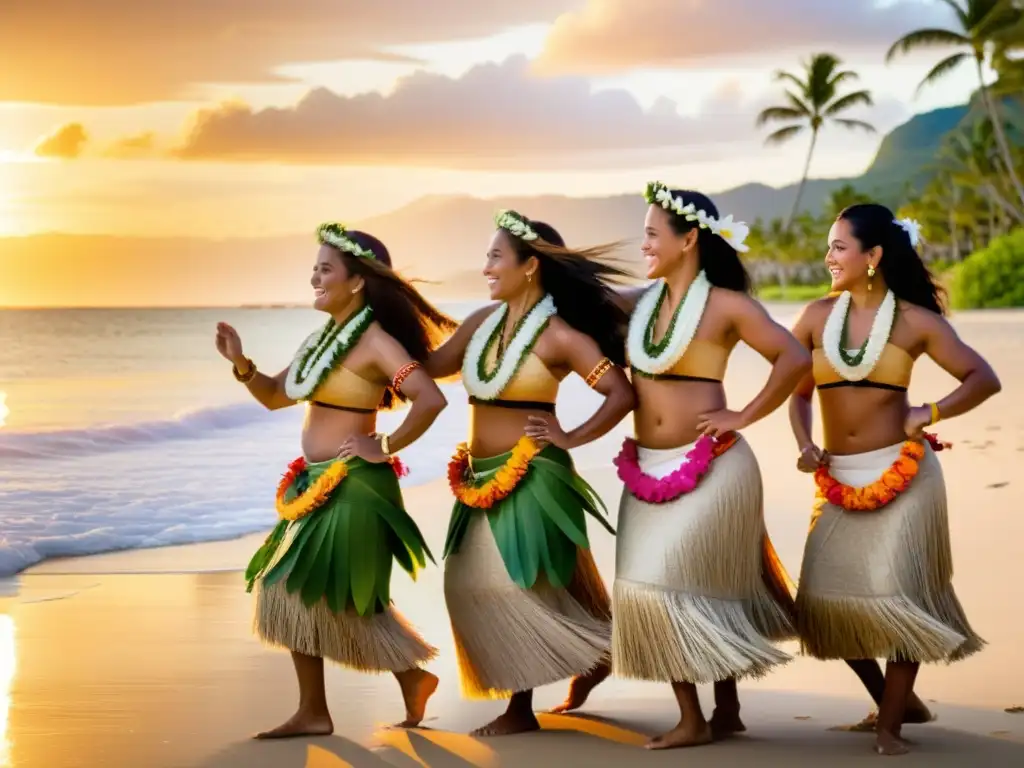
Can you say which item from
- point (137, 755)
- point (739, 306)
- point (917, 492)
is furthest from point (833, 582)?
point (137, 755)

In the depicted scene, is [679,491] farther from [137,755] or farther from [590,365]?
[137,755]

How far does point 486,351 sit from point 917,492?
142 cm

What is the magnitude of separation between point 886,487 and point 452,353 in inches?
57.8

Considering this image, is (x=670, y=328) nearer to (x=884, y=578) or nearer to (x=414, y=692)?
(x=884, y=578)

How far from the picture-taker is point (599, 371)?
5.46m

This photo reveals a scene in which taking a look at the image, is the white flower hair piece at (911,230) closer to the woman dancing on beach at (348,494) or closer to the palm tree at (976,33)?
the woman dancing on beach at (348,494)

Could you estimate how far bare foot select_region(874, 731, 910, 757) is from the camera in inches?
200

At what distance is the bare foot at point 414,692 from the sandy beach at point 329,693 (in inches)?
2.8

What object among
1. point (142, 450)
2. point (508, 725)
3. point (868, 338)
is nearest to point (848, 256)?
point (868, 338)

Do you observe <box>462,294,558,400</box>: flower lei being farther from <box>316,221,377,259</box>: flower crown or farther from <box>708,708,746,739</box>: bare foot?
<box>708,708,746,739</box>: bare foot

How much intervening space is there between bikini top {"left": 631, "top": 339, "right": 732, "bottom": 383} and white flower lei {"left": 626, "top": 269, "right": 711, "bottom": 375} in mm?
24

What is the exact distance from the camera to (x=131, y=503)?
11.9m

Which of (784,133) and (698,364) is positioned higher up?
(784,133)

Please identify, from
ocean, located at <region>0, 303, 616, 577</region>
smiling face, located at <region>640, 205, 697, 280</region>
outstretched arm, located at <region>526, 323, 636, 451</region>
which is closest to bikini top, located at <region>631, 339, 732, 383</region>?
outstretched arm, located at <region>526, 323, 636, 451</region>
